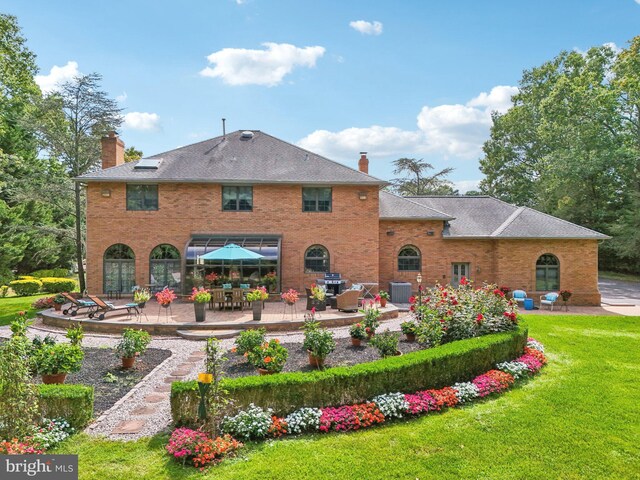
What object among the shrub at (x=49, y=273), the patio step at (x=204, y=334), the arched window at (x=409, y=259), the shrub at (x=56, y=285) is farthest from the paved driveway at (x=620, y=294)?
the shrub at (x=49, y=273)

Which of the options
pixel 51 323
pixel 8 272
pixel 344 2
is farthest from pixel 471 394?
pixel 8 272

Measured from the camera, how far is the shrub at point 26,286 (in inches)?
1067

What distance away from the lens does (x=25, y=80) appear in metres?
21.7

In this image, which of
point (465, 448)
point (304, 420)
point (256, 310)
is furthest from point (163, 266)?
point (465, 448)

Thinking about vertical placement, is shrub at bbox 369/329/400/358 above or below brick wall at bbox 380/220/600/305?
below

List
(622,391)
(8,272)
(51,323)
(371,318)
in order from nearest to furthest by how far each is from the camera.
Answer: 1. (622,391)
2. (371,318)
3. (51,323)
4. (8,272)

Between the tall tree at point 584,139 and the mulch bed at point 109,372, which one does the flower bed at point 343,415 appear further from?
the tall tree at point 584,139

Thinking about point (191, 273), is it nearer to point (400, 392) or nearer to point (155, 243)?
point (155, 243)

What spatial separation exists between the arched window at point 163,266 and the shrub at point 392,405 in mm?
14690

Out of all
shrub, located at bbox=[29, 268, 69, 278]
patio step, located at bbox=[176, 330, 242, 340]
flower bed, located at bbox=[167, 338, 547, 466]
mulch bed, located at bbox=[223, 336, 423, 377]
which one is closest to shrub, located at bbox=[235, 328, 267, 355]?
mulch bed, located at bbox=[223, 336, 423, 377]

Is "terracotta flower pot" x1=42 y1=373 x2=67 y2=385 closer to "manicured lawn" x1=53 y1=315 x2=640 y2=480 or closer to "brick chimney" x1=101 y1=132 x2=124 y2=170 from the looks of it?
"manicured lawn" x1=53 y1=315 x2=640 y2=480

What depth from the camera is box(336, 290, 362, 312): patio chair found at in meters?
15.2

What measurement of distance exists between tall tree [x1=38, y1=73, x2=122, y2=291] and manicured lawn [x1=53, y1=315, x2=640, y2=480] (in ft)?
74.5

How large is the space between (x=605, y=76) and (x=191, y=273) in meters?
44.3
